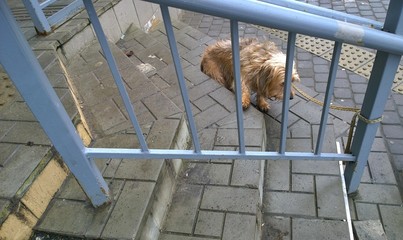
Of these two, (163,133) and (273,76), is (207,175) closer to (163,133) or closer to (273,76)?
(163,133)

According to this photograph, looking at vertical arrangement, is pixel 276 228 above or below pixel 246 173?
below

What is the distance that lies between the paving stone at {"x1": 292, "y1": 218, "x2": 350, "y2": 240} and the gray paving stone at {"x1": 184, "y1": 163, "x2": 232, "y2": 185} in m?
0.56

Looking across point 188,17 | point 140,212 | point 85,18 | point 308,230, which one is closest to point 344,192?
point 308,230

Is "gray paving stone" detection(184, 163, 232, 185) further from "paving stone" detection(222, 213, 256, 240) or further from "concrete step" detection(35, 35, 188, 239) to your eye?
"paving stone" detection(222, 213, 256, 240)

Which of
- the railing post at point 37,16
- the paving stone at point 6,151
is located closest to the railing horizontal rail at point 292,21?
the paving stone at point 6,151

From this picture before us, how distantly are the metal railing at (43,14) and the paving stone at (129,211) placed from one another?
2.11 meters

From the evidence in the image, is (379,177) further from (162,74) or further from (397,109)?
(162,74)

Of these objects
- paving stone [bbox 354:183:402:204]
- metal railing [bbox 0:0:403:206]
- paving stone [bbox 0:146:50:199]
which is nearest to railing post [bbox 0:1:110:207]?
metal railing [bbox 0:0:403:206]

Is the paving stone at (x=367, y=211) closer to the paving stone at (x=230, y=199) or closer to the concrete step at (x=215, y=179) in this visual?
the concrete step at (x=215, y=179)

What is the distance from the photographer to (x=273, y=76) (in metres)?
2.88

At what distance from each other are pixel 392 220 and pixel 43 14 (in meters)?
3.56

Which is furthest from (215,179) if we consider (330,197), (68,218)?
(68,218)

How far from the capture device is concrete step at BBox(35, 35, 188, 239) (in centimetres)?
162

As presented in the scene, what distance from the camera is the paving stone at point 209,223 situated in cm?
178
